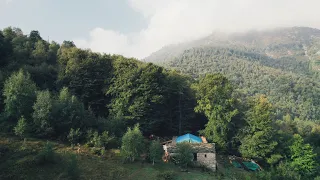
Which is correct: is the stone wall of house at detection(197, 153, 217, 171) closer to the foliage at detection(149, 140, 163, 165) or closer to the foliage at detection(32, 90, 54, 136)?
the foliage at detection(149, 140, 163, 165)

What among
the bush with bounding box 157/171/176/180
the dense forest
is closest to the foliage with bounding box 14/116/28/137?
the dense forest

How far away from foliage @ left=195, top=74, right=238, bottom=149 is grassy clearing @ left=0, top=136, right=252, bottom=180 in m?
7.44

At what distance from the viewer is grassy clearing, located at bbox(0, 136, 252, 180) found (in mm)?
17828

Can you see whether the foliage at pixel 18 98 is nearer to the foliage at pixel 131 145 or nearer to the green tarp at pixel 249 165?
the foliage at pixel 131 145

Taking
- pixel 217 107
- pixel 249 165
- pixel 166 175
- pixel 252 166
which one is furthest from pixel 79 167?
pixel 252 166

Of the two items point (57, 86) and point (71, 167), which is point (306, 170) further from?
point (57, 86)

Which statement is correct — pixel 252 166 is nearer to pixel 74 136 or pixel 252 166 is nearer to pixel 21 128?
pixel 74 136

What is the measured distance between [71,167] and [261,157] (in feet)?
75.6

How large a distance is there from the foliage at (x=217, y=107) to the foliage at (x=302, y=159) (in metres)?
8.07

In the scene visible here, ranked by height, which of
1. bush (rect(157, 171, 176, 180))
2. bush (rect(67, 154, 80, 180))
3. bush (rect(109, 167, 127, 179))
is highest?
bush (rect(67, 154, 80, 180))

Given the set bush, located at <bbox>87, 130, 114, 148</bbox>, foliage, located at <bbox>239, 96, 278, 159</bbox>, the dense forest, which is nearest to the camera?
bush, located at <bbox>87, 130, 114, 148</bbox>

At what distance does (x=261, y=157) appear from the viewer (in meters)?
30.6

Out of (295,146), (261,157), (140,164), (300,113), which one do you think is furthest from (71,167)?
(300,113)

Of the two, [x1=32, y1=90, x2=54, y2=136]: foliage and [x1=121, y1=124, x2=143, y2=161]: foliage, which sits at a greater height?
[x1=32, y1=90, x2=54, y2=136]: foliage
